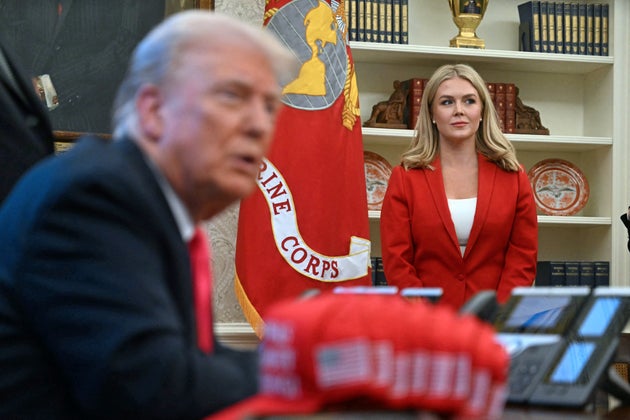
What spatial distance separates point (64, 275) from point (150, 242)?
0.10m

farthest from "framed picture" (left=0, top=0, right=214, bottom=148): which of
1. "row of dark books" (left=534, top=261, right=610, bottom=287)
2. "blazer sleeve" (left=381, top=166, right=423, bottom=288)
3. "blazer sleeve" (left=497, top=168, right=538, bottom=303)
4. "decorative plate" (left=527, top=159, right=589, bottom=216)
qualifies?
"row of dark books" (left=534, top=261, right=610, bottom=287)

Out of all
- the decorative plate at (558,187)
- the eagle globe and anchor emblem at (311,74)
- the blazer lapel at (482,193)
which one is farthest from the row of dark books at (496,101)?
the blazer lapel at (482,193)

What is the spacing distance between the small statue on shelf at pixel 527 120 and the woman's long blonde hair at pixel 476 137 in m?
1.59

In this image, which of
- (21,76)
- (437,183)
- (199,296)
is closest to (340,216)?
(437,183)

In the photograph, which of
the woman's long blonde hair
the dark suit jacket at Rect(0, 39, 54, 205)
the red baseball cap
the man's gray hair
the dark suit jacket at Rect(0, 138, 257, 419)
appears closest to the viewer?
the red baseball cap

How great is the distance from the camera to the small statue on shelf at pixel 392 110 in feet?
17.0

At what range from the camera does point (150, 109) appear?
1.14 meters

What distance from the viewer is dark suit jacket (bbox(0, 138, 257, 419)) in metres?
0.99

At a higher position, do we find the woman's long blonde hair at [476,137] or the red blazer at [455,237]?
the woman's long blonde hair at [476,137]

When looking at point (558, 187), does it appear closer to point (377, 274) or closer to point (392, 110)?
point (392, 110)

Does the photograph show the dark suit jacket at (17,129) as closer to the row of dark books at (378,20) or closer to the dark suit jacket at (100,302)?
the dark suit jacket at (100,302)

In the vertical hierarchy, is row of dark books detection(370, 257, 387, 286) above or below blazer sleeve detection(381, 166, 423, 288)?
below

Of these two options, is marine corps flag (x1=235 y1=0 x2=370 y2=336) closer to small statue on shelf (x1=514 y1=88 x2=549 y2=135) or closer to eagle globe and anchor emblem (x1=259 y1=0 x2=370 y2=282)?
eagle globe and anchor emblem (x1=259 y1=0 x2=370 y2=282)

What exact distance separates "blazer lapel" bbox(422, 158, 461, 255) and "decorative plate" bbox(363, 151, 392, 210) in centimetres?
161
